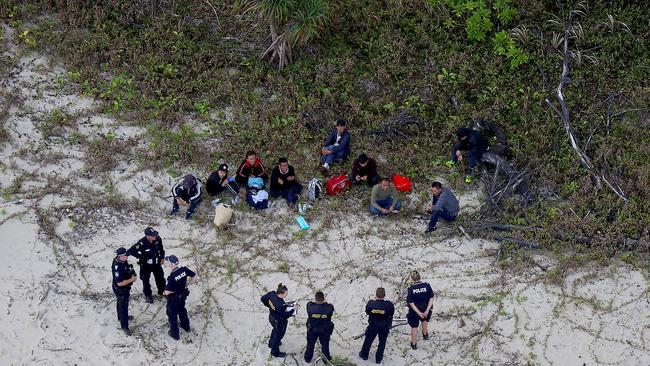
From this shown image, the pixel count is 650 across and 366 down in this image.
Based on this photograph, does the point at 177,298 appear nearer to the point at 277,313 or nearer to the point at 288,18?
the point at 277,313

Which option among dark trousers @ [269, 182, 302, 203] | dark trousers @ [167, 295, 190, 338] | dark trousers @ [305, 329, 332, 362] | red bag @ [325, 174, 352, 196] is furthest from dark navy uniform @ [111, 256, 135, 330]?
red bag @ [325, 174, 352, 196]

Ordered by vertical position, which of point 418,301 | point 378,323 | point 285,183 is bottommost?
point 285,183

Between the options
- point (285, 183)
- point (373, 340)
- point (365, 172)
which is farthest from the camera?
point (365, 172)

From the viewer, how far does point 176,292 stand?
11773 mm

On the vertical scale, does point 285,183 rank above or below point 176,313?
above

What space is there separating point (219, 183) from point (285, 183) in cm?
121

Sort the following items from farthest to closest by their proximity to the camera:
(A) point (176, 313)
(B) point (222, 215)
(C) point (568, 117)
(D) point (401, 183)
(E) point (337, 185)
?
(C) point (568, 117) → (D) point (401, 183) → (E) point (337, 185) → (B) point (222, 215) → (A) point (176, 313)

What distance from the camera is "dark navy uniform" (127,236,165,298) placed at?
40.4 ft

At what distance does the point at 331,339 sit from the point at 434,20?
8.87m

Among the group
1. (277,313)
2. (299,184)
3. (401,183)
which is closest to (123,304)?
(277,313)

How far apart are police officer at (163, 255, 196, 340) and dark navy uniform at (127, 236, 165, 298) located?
44cm

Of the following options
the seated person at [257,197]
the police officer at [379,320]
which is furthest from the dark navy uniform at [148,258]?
the police officer at [379,320]

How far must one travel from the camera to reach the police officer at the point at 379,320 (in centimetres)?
1144

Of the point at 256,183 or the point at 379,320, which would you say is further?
the point at 256,183
